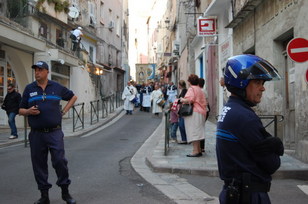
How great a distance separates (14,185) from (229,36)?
401 inches

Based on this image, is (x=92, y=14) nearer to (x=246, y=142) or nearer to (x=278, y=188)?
(x=278, y=188)

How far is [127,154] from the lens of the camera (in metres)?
9.15

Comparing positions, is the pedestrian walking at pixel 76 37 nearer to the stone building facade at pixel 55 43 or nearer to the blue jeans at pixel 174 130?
the stone building facade at pixel 55 43

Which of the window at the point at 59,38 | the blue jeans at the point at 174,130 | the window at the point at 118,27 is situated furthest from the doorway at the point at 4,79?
the window at the point at 118,27

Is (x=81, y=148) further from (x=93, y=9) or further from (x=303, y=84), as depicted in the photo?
(x=93, y=9)

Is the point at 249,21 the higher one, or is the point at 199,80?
the point at 249,21

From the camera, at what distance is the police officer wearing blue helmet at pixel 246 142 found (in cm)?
220

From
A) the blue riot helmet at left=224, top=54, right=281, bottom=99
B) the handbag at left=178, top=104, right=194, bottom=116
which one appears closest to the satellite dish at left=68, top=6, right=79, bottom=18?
the handbag at left=178, top=104, right=194, bottom=116

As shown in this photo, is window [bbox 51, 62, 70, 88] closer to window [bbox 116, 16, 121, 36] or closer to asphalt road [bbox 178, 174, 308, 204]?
asphalt road [bbox 178, 174, 308, 204]

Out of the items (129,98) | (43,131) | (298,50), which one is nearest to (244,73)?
(43,131)

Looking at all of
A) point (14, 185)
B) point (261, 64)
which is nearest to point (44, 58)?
point (14, 185)

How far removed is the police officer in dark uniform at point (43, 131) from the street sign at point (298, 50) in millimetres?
4035

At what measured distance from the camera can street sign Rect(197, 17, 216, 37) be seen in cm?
1577

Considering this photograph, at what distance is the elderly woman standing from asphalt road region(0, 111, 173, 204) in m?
1.48
